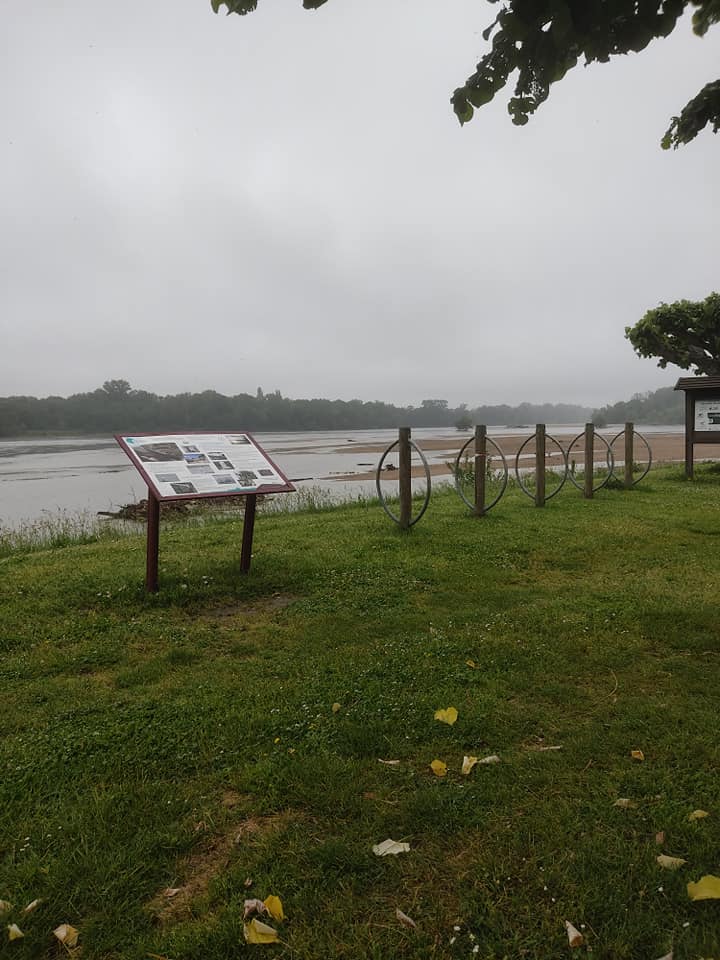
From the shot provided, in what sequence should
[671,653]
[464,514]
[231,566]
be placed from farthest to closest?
[464,514], [231,566], [671,653]

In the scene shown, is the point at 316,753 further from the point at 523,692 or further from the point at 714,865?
the point at 714,865

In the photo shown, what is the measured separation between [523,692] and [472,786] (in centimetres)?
115

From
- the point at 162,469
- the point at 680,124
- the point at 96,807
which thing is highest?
the point at 680,124

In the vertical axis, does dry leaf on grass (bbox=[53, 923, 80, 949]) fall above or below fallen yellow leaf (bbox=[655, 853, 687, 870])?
below

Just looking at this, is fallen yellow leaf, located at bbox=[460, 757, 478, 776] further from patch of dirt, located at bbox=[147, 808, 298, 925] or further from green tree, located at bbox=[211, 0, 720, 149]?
green tree, located at bbox=[211, 0, 720, 149]

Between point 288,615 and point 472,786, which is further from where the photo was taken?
point 288,615

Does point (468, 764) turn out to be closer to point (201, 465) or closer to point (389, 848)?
point (389, 848)

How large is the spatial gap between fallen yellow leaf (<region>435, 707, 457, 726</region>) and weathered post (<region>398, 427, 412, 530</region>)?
559 centimetres

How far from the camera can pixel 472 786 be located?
2842mm

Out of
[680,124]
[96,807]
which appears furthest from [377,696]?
[680,124]

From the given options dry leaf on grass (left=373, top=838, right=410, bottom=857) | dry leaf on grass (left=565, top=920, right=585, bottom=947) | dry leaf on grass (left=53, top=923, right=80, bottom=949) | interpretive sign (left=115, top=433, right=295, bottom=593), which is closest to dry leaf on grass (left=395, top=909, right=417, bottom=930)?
dry leaf on grass (left=373, top=838, right=410, bottom=857)

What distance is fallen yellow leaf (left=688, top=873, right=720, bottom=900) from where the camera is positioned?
212 cm

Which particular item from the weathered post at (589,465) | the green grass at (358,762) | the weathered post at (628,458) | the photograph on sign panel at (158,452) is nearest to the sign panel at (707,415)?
the weathered post at (628,458)

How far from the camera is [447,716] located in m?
3.50
